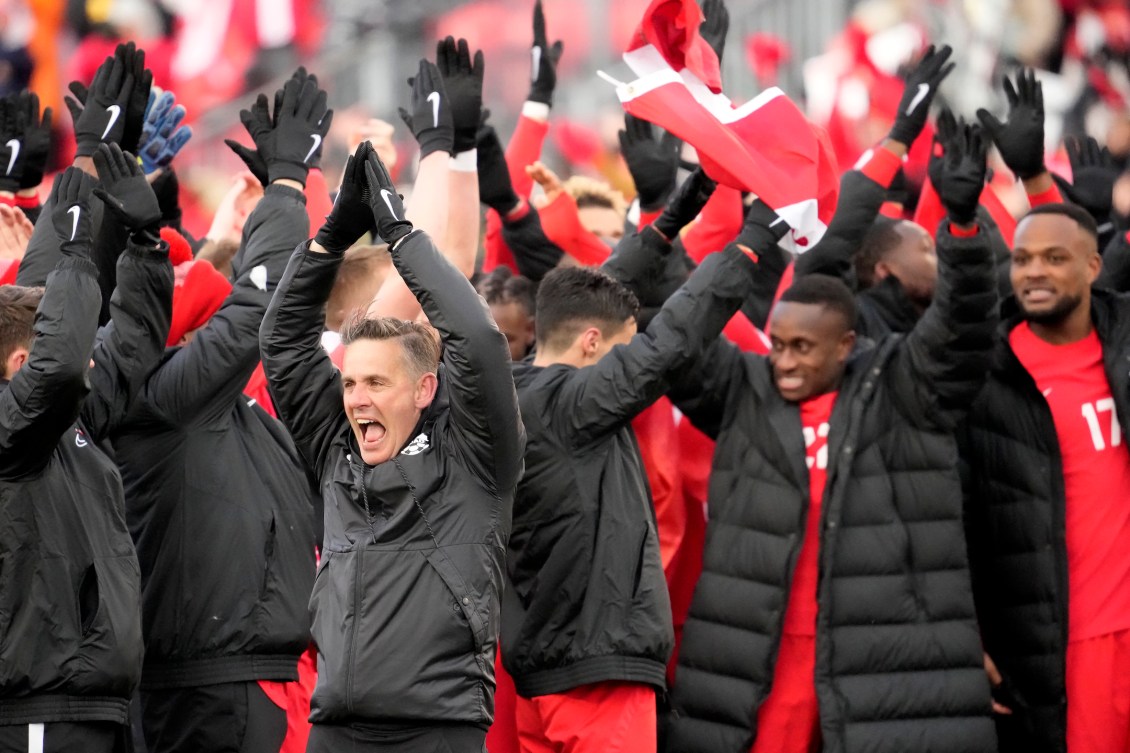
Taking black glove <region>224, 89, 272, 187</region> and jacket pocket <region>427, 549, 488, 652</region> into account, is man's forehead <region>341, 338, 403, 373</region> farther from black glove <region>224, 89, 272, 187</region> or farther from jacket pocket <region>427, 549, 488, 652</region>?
black glove <region>224, 89, 272, 187</region>

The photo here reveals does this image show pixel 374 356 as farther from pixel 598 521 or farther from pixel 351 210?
pixel 598 521

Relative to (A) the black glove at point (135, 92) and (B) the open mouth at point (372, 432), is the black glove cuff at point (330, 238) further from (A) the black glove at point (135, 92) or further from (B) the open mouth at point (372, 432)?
(A) the black glove at point (135, 92)

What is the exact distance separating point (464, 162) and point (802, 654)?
2003 millimetres

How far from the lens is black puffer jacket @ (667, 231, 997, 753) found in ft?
19.3

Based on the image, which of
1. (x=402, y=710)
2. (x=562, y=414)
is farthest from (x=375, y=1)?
(x=402, y=710)

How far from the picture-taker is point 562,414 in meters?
5.66

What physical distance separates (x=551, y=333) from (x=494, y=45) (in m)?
8.01

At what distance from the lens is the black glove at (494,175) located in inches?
273

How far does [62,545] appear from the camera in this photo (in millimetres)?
4852

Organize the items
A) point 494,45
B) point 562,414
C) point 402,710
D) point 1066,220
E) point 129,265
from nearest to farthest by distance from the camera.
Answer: point 402,710 → point 129,265 → point 562,414 → point 1066,220 → point 494,45

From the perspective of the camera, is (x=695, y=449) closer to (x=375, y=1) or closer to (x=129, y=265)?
(x=129, y=265)

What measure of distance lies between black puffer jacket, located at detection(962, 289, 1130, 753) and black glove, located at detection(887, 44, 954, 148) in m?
0.87

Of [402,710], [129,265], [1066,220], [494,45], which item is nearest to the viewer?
[402,710]

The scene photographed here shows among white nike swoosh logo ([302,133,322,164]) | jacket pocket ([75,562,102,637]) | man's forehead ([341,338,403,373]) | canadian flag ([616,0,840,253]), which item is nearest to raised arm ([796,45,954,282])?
canadian flag ([616,0,840,253])
